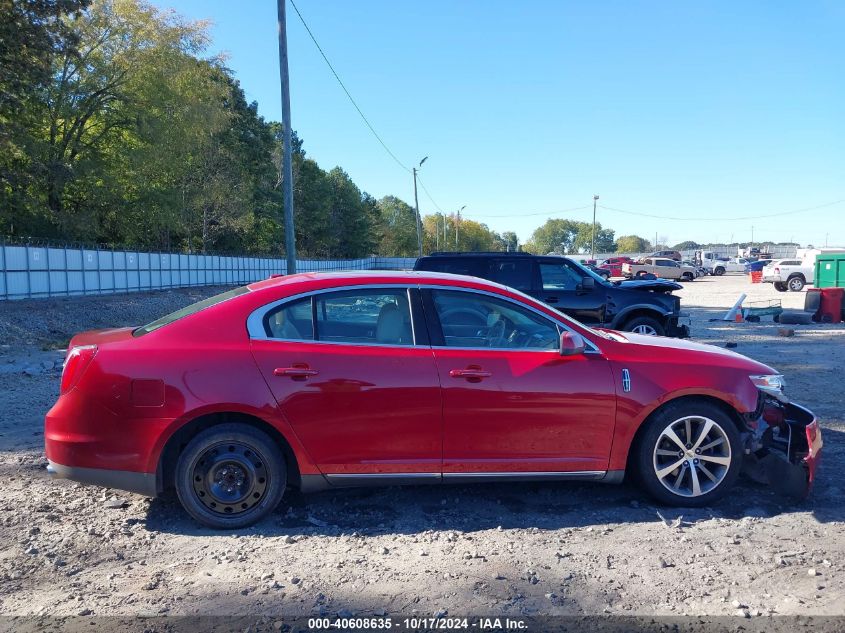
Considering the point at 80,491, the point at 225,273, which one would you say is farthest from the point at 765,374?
the point at 225,273

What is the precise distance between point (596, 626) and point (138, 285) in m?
31.0

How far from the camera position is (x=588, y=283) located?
10422 millimetres

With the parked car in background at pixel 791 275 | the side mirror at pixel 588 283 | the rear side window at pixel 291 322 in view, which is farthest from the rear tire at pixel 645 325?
the parked car in background at pixel 791 275

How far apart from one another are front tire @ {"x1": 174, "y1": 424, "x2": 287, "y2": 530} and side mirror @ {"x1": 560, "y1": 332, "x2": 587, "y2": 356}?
198 centimetres

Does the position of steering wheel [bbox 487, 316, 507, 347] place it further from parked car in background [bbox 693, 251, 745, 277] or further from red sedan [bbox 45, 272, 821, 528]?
parked car in background [bbox 693, 251, 745, 277]

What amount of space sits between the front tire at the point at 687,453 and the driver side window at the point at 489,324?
925 mm

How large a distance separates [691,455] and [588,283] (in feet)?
21.4

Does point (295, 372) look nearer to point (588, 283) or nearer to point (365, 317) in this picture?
point (365, 317)

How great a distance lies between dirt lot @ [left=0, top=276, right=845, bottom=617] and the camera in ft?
10.1

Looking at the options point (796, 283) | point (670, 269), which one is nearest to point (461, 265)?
point (796, 283)

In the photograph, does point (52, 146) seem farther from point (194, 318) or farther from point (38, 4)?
point (194, 318)

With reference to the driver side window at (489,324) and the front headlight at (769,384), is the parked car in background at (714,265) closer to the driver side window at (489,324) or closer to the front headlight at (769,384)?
the front headlight at (769,384)

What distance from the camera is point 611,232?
538 feet

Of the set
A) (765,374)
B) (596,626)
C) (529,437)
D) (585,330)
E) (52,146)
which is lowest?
(596,626)
